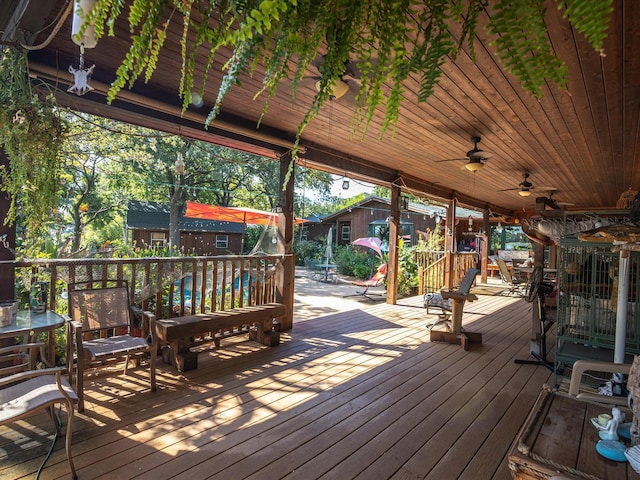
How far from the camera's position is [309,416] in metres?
2.62

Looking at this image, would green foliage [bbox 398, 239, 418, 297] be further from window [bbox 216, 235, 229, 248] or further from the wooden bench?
window [bbox 216, 235, 229, 248]

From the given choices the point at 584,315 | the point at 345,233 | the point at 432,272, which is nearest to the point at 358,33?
the point at 584,315

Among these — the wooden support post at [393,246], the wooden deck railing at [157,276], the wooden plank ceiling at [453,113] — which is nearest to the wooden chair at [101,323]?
the wooden deck railing at [157,276]

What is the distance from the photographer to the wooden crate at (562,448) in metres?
1.30

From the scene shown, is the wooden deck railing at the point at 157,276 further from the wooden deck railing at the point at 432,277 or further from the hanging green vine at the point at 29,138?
the wooden deck railing at the point at 432,277

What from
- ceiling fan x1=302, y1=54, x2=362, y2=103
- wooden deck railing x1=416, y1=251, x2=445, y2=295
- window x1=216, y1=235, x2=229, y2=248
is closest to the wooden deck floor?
ceiling fan x1=302, y1=54, x2=362, y2=103

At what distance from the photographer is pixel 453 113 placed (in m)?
3.65

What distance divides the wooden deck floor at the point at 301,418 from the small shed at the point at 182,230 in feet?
45.4

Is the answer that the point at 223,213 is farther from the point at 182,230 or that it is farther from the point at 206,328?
the point at 182,230

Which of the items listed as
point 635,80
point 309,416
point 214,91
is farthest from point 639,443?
point 214,91

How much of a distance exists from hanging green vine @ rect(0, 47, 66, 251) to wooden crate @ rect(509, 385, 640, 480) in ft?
8.89

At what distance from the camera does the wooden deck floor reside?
204 centimetres

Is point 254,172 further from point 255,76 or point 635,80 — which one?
point 635,80

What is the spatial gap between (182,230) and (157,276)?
48.6ft
